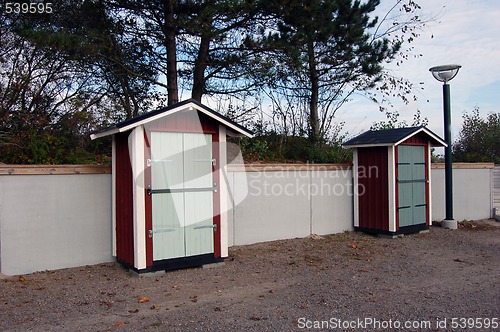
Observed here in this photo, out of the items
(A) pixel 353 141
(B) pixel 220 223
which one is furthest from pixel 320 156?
(B) pixel 220 223

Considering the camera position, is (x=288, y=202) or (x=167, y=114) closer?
(x=167, y=114)

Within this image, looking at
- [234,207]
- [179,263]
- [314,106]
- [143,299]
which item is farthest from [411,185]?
[143,299]

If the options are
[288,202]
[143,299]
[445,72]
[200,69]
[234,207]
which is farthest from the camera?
[445,72]

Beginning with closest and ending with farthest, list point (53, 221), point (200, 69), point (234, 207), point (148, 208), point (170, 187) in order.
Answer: point (148, 208)
point (170, 187)
point (53, 221)
point (234, 207)
point (200, 69)

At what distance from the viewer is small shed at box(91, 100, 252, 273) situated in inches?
255

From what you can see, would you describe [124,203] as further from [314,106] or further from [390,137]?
[314,106]

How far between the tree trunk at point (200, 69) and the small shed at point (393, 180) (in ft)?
12.1

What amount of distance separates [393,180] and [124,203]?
5.62 metres

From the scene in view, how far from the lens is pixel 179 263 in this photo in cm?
682

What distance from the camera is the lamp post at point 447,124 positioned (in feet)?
34.3

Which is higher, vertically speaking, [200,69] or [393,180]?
[200,69]

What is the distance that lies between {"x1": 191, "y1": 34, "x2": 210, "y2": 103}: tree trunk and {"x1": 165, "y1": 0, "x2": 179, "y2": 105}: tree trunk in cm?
52

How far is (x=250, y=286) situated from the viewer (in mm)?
6176

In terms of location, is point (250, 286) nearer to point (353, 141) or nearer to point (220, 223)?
point (220, 223)
